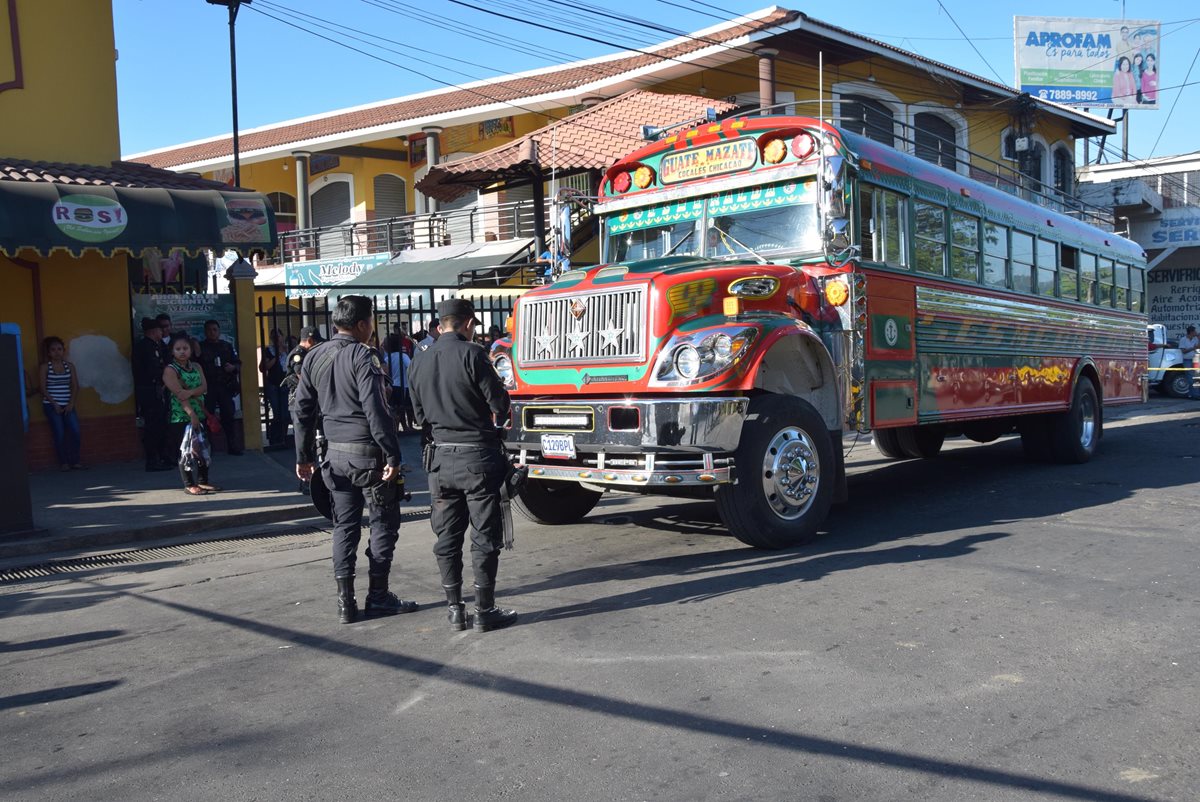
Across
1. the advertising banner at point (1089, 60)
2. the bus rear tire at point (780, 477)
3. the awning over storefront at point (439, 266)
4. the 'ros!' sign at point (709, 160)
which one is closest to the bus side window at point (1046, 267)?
the 'ros!' sign at point (709, 160)

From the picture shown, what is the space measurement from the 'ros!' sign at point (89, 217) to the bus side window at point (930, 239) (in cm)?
846

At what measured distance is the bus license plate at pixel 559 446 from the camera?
7.18 metres

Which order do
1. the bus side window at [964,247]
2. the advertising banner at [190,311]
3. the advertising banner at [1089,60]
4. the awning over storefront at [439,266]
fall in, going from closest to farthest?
the bus side window at [964,247]
the advertising banner at [190,311]
the awning over storefront at [439,266]
the advertising banner at [1089,60]

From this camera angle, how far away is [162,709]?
4559mm

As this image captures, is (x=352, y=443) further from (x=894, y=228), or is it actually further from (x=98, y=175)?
(x=98, y=175)

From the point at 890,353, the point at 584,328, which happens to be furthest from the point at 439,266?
the point at 584,328

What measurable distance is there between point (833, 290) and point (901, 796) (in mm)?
4986

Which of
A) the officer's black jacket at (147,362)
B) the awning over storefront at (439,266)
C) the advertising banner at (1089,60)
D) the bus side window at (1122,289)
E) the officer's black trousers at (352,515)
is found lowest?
the officer's black trousers at (352,515)

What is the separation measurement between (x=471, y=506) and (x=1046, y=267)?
8672 millimetres

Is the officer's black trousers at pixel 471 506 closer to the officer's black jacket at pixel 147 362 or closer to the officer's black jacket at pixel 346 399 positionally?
the officer's black jacket at pixel 346 399

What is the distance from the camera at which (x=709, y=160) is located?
861cm

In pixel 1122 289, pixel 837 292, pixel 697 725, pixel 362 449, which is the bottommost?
pixel 697 725

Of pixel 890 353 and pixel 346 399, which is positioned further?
pixel 890 353

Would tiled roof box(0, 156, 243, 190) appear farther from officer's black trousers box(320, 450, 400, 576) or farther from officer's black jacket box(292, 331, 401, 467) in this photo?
officer's black trousers box(320, 450, 400, 576)
